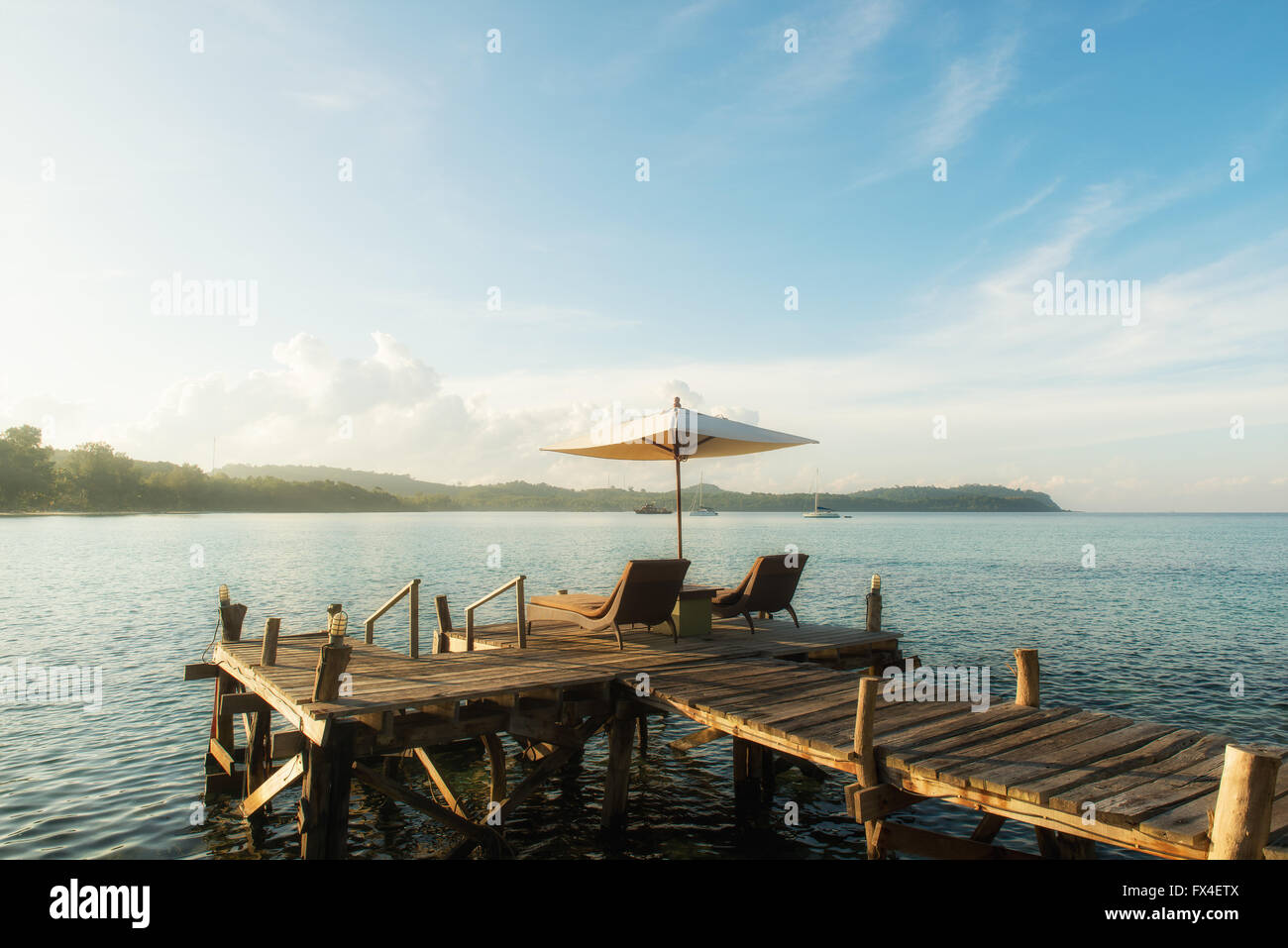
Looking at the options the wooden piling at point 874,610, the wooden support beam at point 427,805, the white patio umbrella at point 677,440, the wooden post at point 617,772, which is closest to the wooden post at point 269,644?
the wooden support beam at point 427,805

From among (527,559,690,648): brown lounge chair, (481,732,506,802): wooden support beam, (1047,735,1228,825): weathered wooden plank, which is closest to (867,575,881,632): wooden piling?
(527,559,690,648): brown lounge chair

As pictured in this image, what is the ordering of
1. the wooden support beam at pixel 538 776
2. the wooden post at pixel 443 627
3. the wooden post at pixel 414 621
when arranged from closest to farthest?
the wooden support beam at pixel 538 776, the wooden post at pixel 414 621, the wooden post at pixel 443 627

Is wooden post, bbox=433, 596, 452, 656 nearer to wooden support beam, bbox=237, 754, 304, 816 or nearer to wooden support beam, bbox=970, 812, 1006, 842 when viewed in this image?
wooden support beam, bbox=237, 754, 304, 816

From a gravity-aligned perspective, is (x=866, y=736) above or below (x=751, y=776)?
above

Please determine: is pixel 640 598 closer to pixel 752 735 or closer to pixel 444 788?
pixel 752 735

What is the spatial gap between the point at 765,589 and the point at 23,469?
5456 inches

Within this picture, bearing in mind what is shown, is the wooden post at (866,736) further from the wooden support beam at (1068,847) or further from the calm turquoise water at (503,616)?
the calm turquoise water at (503,616)

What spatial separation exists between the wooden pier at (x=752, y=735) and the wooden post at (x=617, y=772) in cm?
2

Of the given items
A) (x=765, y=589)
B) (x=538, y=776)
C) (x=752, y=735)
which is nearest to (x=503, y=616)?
(x=765, y=589)

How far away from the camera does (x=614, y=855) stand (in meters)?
8.49

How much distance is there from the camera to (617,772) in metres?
8.70

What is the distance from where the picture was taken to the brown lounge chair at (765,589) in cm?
1071

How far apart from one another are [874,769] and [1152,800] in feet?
5.88

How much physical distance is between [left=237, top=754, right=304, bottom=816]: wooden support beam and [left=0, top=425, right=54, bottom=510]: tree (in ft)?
446
